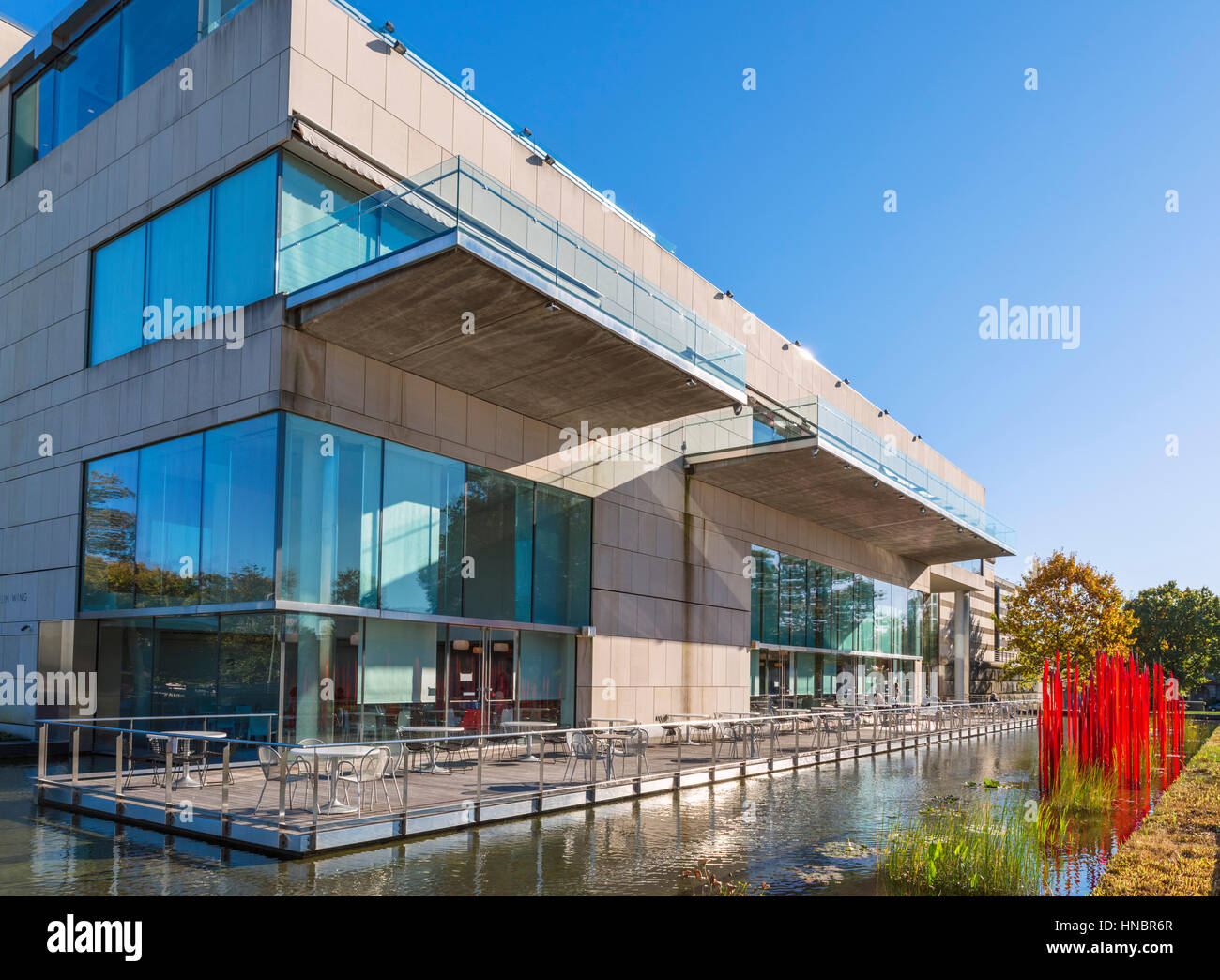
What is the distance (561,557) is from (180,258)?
839 centimetres

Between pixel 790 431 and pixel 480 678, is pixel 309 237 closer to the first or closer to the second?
Answer: pixel 480 678

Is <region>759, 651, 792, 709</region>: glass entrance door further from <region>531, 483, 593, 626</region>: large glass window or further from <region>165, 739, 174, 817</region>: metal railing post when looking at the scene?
<region>165, 739, 174, 817</region>: metal railing post

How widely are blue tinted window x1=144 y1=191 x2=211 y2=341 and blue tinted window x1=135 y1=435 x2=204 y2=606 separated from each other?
2049 millimetres

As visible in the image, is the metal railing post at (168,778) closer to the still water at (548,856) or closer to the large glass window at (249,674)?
the still water at (548,856)

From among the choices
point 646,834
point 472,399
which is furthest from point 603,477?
point 646,834

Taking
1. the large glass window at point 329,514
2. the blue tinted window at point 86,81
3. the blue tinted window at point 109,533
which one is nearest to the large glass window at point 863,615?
the large glass window at point 329,514

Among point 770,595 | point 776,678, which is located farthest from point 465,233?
point 776,678

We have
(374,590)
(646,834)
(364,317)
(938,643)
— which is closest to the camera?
(646,834)

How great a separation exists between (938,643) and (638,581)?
79.6 ft

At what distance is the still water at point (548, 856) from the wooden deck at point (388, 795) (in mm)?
220

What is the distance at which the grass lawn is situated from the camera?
26.3 ft

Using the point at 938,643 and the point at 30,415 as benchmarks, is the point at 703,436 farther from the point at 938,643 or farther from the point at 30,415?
the point at 938,643

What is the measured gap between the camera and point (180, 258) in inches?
628

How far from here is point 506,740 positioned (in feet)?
39.7
